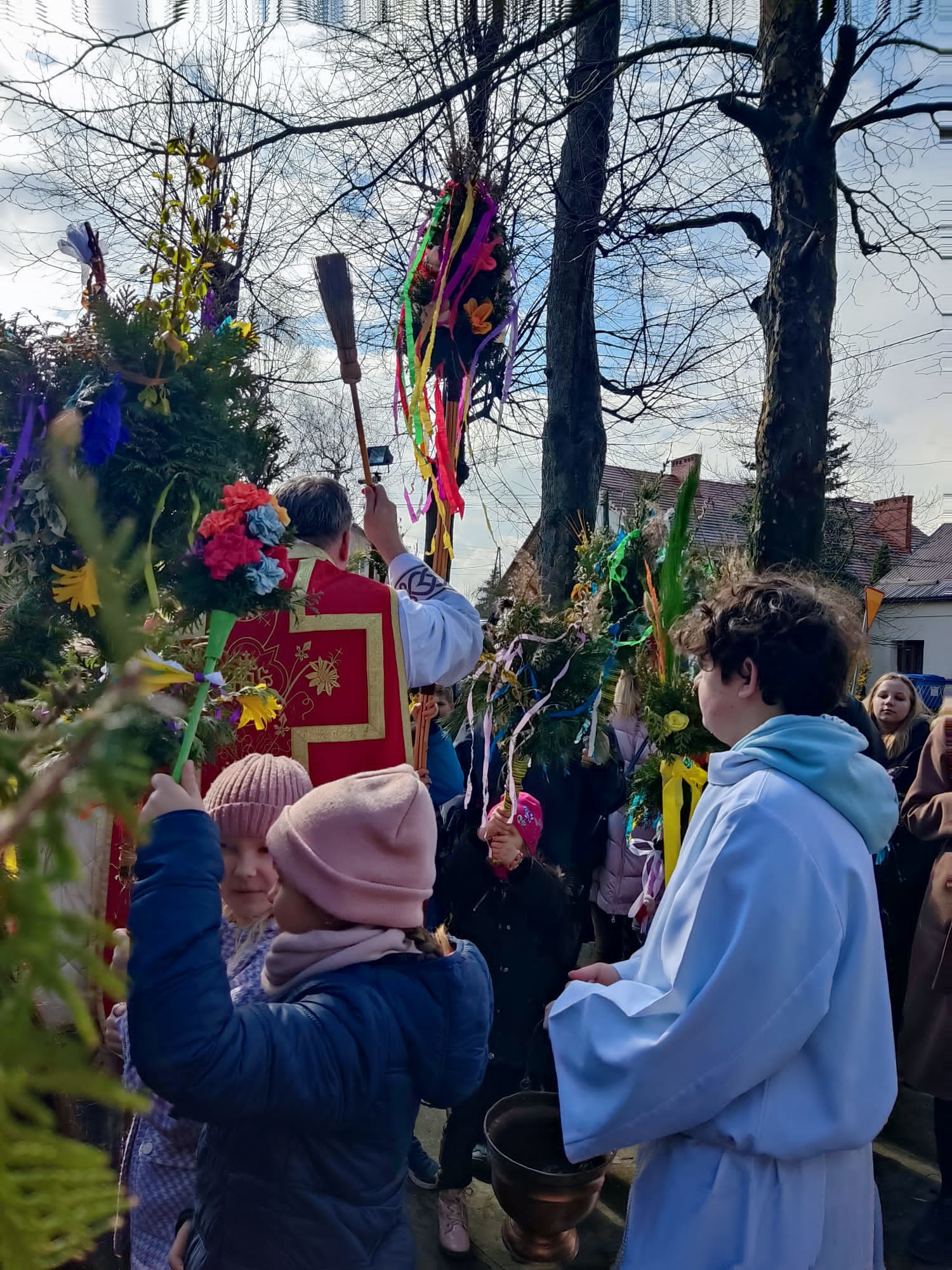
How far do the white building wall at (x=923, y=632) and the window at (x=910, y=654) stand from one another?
0.36ft

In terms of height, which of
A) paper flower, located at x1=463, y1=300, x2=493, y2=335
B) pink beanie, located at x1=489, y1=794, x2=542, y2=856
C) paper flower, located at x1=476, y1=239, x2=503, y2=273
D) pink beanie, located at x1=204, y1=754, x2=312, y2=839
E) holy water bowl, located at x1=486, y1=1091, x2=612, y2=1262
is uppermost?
paper flower, located at x1=476, y1=239, x2=503, y2=273

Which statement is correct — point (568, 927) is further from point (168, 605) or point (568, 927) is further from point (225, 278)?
point (225, 278)

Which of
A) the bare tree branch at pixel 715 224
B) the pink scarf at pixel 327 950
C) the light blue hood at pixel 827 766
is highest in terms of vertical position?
the bare tree branch at pixel 715 224

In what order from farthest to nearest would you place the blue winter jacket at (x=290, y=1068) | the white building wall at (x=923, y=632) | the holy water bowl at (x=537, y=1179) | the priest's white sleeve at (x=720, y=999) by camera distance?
the white building wall at (x=923, y=632)
the holy water bowl at (x=537, y=1179)
the priest's white sleeve at (x=720, y=999)
the blue winter jacket at (x=290, y=1068)

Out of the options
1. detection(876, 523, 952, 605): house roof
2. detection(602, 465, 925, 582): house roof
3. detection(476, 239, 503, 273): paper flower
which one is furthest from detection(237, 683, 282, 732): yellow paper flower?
detection(876, 523, 952, 605): house roof

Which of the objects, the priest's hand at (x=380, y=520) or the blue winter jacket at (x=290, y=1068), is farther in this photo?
the priest's hand at (x=380, y=520)

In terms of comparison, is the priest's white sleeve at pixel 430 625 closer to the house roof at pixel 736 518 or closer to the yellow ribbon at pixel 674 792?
the yellow ribbon at pixel 674 792

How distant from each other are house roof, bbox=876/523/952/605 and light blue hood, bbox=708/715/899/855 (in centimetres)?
2932

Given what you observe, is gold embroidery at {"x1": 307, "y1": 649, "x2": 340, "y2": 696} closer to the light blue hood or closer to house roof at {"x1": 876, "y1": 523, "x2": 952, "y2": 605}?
the light blue hood

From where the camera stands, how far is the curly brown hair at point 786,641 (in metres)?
1.88

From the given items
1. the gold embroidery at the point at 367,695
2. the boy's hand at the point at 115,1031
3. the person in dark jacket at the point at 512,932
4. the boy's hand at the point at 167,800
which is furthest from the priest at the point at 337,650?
the boy's hand at the point at 167,800

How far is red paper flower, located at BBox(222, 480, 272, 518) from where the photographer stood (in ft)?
6.07

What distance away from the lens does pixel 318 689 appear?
9.97 ft

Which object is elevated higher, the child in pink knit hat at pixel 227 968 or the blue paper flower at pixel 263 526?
the blue paper flower at pixel 263 526
